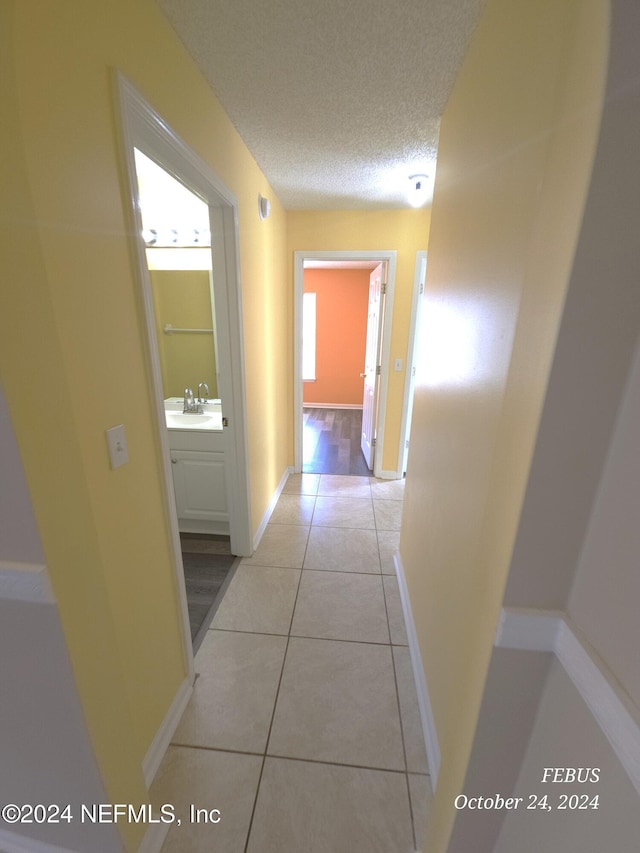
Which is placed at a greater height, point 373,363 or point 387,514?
point 373,363

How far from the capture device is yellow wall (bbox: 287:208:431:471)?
287cm

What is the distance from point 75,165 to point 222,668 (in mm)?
1892

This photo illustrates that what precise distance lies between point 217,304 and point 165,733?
1.89 meters

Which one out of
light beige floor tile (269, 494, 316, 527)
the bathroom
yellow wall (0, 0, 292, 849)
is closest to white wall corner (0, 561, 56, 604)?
yellow wall (0, 0, 292, 849)

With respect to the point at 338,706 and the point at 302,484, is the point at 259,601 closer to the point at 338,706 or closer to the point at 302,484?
the point at 338,706

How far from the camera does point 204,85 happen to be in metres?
1.34

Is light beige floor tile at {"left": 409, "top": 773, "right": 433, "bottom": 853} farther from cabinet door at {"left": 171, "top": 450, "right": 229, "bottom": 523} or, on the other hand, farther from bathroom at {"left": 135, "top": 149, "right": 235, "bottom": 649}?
cabinet door at {"left": 171, "top": 450, "right": 229, "bottom": 523}

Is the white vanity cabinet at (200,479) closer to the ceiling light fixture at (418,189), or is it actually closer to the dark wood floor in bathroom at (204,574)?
the dark wood floor in bathroom at (204,574)

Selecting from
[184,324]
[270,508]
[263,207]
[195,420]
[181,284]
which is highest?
[263,207]

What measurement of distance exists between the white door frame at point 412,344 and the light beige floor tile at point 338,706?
1.85 metres

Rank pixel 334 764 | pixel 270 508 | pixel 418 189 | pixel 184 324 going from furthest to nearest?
pixel 270 508, pixel 184 324, pixel 418 189, pixel 334 764

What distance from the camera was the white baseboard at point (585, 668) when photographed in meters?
0.50

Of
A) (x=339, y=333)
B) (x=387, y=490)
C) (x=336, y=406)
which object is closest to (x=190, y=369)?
(x=387, y=490)

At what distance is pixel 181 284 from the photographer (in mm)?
2490
